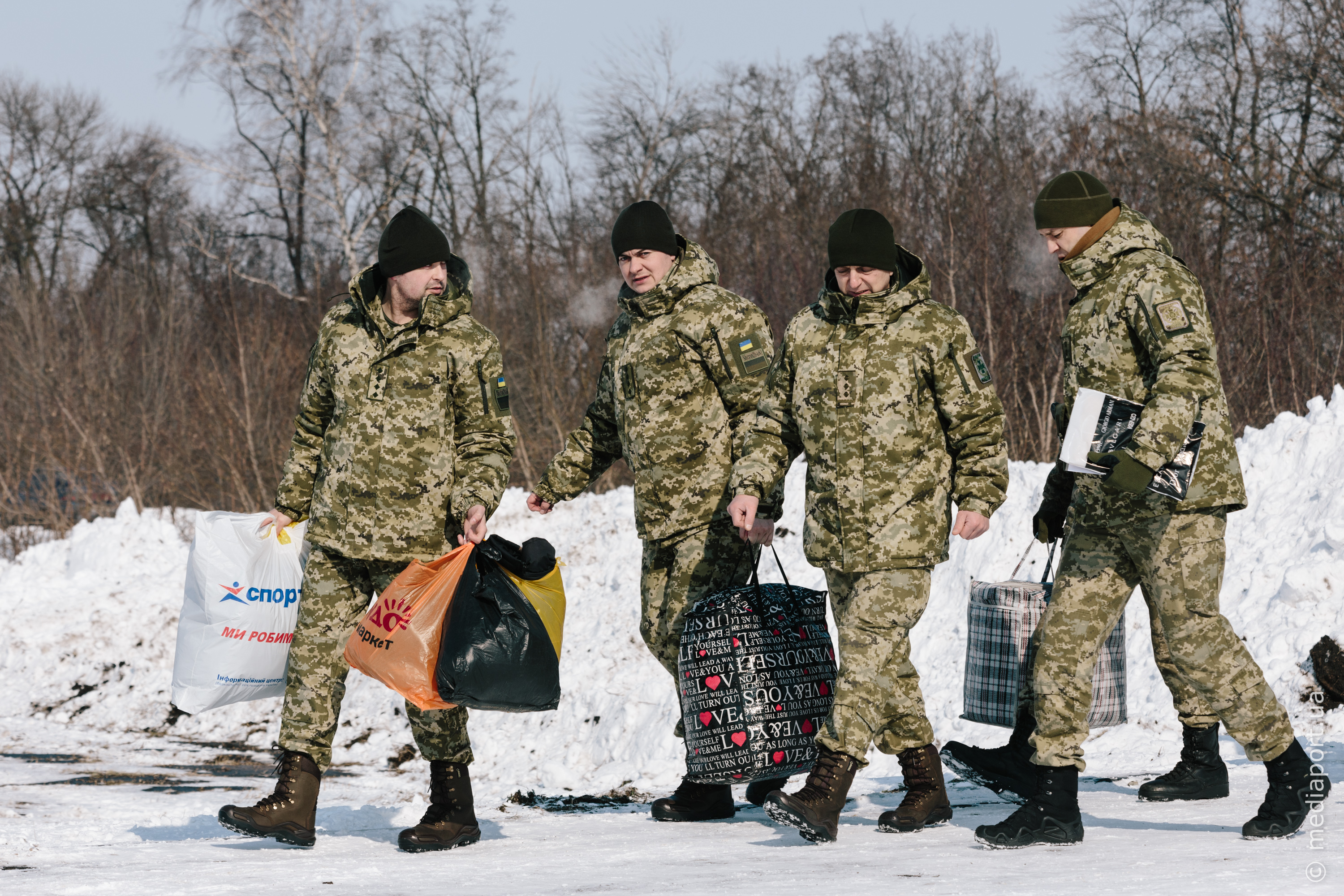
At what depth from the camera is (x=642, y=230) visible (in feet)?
14.9

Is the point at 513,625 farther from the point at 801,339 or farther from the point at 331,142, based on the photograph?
the point at 331,142

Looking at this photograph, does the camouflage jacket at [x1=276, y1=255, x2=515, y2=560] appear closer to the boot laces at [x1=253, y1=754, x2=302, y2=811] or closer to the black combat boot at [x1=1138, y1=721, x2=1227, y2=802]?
the boot laces at [x1=253, y1=754, x2=302, y2=811]

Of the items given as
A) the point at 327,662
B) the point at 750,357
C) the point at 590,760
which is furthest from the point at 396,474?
the point at 590,760

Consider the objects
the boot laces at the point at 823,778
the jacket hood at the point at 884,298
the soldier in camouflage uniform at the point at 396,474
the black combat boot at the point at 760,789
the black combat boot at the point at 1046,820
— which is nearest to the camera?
the black combat boot at the point at 1046,820

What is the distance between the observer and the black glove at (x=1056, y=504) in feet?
13.7

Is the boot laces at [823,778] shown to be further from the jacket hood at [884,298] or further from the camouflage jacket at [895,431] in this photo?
the jacket hood at [884,298]

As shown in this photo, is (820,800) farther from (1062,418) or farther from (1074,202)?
(1074,202)

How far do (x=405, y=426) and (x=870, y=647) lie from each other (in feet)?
5.48

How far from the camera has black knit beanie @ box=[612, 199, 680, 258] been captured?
14.9ft

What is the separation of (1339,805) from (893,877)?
175cm

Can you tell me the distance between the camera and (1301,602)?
6898mm

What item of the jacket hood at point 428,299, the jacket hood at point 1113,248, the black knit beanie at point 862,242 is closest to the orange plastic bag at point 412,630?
the jacket hood at point 428,299

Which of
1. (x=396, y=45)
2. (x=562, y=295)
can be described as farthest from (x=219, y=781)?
(x=396, y=45)

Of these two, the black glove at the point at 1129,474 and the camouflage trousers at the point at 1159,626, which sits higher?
the black glove at the point at 1129,474
